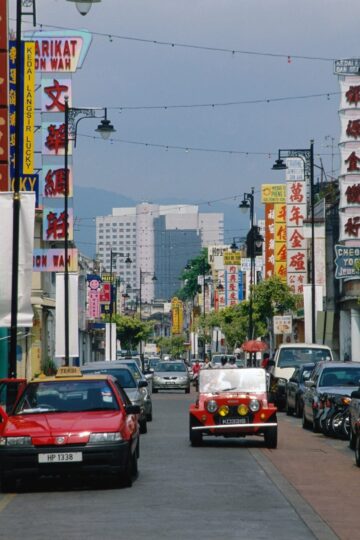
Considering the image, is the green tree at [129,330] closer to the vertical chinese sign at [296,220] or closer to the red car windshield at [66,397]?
the vertical chinese sign at [296,220]

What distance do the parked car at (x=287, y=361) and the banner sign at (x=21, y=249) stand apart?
17611 millimetres

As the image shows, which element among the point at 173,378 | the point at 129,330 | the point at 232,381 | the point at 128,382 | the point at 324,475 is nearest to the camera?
the point at 324,475

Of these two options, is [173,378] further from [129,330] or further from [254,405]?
[129,330]

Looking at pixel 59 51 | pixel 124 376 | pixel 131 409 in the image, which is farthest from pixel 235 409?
pixel 59 51

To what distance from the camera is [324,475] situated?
20172mm

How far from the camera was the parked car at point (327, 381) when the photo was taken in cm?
3048

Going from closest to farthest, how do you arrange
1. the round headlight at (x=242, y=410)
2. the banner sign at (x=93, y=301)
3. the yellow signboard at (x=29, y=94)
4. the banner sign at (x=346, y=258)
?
the round headlight at (x=242, y=410)
the yellow signboard at (x=29, y=94)
the banner sign at (x=346, y=258)
the banner sign at (x=93, y=301)

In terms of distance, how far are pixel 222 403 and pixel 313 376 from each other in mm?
7526

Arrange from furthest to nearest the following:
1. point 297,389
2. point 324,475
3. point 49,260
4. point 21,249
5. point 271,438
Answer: point 49,260 → point 297,389 → point 21,249 → point 271,438 → point 324,475

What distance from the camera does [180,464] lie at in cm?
2162

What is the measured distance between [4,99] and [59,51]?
1656cm

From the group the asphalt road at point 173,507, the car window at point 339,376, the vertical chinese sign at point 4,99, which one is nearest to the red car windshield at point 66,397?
the asphalt road at point 173,507

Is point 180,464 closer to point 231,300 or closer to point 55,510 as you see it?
point 55,510

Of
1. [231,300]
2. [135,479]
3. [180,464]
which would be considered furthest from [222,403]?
[231,300]
